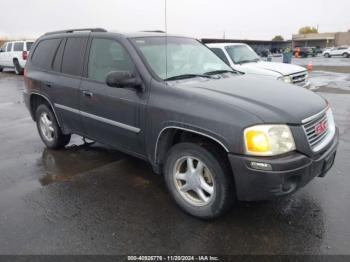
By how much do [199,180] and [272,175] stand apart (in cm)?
78

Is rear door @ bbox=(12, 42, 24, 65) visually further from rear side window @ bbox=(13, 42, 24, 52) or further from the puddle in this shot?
the puddle

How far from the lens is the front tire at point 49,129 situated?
5.26 meters

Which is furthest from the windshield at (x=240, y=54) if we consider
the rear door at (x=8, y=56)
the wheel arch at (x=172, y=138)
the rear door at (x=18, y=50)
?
the rear door at (x=8, y=56)

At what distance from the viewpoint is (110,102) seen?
392cm

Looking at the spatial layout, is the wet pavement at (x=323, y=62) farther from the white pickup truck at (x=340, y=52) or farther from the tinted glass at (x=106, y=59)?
the tinted glass at (x=106, y=59)

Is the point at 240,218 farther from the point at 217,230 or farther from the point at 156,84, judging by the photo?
the point at 156,84

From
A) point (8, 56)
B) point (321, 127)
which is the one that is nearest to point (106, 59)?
point (321, 127)

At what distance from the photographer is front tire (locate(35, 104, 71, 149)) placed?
5.26 meters

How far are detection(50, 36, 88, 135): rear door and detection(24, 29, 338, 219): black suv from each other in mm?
15

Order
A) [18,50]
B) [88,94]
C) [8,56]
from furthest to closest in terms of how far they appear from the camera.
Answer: [8,56] → [18,50] → [88,94]

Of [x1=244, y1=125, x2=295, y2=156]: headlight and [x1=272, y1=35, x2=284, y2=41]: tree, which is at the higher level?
[x1=272, y1=35, x2=284, y2=41]: tree

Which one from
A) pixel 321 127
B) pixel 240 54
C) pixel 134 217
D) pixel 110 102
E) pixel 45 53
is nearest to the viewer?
pixel 321 127

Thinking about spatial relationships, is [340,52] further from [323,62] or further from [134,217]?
[134,217]

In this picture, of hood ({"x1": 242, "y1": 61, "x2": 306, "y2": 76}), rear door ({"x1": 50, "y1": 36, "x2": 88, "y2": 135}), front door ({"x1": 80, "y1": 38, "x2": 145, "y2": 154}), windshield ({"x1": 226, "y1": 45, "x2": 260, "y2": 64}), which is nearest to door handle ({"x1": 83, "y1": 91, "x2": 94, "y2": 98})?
front door ({"x1": 80, "y1": 38, "x2": 145, "y2": 154})
